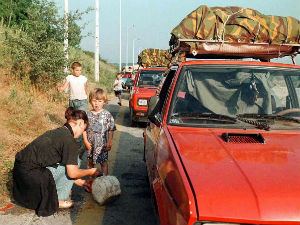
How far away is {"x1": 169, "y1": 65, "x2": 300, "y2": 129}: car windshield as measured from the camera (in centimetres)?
A: 331

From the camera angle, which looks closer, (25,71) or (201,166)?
(201,166)

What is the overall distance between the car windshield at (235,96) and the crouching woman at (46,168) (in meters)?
1.33

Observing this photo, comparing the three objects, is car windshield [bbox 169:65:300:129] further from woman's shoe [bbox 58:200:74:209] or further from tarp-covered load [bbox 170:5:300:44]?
woman's shoe [bbox 58:200:74:209]

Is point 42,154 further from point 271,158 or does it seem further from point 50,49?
point 50,49

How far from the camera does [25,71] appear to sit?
12.0 metres

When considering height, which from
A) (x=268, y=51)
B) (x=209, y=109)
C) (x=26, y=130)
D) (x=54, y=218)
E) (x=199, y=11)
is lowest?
(x=54, y=218)

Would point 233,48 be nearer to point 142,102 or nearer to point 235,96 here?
point 235,96

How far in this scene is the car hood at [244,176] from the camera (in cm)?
188

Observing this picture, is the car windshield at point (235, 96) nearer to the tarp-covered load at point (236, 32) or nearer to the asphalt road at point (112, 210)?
the tarp-covered load at point (236, 32)

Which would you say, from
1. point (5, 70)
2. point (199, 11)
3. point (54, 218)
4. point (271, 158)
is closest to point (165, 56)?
point (5, 70)

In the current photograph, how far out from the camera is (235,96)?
367cm

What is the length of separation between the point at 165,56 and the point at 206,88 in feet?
48.1

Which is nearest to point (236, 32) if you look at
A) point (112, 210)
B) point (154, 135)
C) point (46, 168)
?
point (154, 135)

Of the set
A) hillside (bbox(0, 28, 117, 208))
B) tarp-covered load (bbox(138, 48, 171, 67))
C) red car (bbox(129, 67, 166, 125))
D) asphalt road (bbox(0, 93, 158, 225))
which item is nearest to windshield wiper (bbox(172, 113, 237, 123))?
asphalt road (bbox(0, 93, 158, 225))
